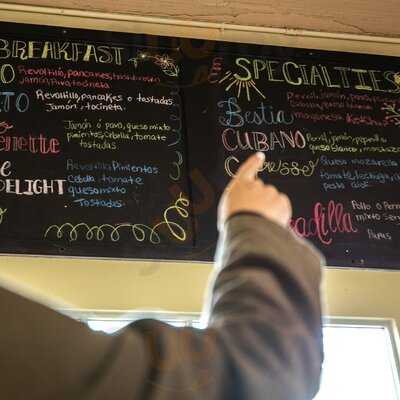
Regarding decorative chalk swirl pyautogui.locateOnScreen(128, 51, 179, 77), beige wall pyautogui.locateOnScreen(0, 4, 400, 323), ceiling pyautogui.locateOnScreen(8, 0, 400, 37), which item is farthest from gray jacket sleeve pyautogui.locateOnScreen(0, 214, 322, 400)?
ceiling pyautogui.locateOnScreen(8, 0, 400, 37)

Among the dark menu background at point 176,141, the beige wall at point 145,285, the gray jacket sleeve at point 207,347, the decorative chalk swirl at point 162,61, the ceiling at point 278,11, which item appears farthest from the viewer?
the ceiling at point 278,11

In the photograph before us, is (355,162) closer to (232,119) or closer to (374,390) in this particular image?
(232,119)

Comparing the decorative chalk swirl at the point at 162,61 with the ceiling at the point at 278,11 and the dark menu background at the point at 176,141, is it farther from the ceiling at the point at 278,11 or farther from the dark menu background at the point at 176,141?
the ceiling at the point at 278,11

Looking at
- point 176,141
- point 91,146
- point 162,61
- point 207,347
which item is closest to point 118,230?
point 91,146

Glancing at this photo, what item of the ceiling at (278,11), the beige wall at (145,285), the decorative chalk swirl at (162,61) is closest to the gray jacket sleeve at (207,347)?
the beige wall at (145,285)

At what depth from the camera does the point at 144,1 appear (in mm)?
3035

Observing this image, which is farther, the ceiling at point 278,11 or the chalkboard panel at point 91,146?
the ceiling at point 278,11

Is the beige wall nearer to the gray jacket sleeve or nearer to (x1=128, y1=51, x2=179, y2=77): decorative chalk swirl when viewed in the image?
(x1=128, y1=51, x2=179, y2=77): decorative chalk swirl

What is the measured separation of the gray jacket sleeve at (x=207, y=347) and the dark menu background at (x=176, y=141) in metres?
1.67

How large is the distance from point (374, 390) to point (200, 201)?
918 millimetres

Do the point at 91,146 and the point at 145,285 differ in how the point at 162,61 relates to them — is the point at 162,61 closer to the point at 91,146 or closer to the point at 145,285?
the point at 91,146

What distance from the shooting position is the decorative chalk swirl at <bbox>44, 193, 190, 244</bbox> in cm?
237

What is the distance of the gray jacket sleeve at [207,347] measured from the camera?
61 centimetres

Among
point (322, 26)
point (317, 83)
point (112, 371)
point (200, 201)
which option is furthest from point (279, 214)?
point (322, 26)
